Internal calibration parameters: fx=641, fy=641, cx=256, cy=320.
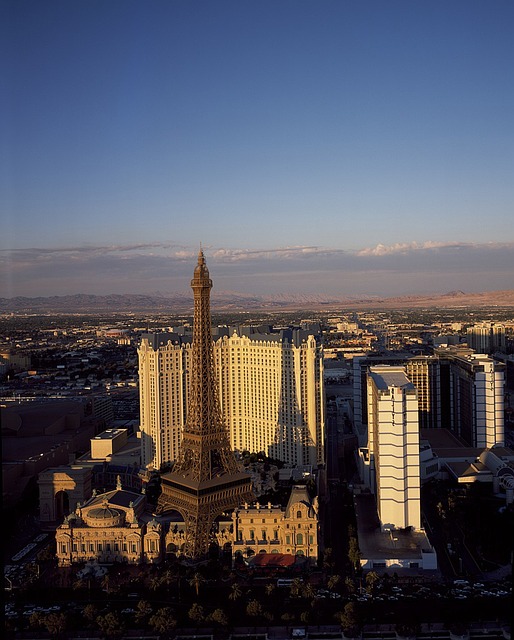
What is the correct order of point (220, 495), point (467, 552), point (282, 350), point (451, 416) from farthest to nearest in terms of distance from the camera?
1. point (451, 416)
2. point (282, 350)
3. point (220, 495)
4. point (467, 552)

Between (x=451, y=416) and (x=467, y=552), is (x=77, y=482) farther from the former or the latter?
(x=451, y=416)

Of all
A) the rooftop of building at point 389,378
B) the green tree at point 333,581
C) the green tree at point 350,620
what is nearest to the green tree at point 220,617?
the green tree at point 350,620

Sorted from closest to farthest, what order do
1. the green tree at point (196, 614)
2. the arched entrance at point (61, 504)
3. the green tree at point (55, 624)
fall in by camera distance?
the green tree at point (55, 624) < the green tree at point (196, 614) < the arched entrance at point (61, 504)

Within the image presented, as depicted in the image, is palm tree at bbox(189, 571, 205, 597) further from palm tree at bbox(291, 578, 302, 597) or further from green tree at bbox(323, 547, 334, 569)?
green tree at bbox(323, 547, 334, 569)

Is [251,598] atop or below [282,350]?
below

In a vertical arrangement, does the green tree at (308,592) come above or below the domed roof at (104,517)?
below

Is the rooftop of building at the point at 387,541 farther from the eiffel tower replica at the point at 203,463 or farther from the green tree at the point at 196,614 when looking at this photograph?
the green tree at the point at 196,614

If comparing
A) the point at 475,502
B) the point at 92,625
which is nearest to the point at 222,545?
the point at 92,625
